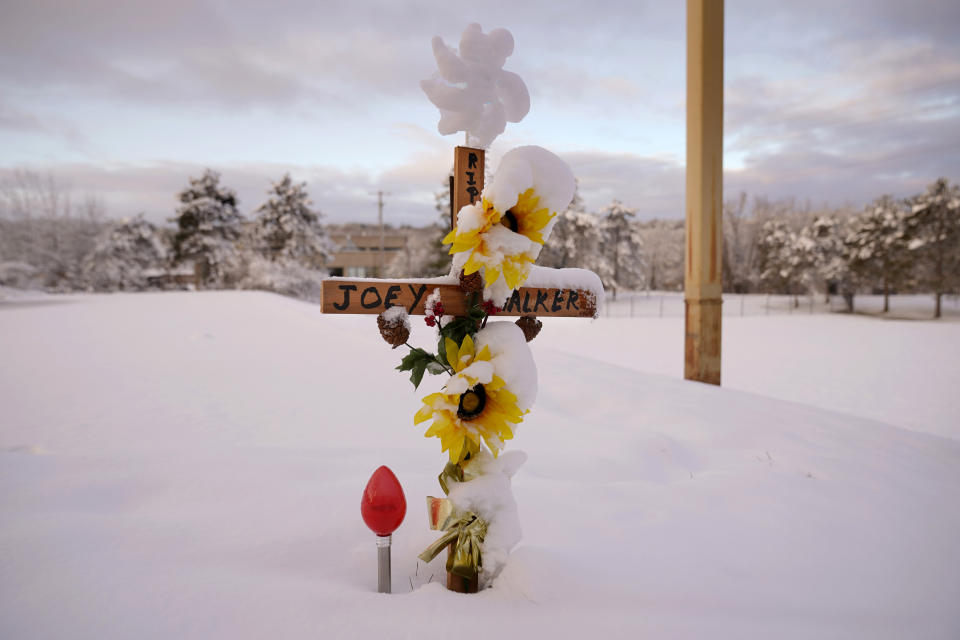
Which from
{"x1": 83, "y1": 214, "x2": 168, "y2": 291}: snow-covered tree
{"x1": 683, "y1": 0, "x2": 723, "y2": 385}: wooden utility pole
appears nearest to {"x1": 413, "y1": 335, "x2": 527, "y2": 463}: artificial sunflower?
{"x1": 683, "y1": 0, "x2": 723, "y2": 385}: wooden utility pole

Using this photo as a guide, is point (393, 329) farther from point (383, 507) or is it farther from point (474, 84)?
point (474, 84)

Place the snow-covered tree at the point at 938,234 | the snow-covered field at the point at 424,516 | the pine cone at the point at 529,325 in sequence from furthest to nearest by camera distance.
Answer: the snow-covered tree at the point at 938,234 < the pine cone at the point at 529,325 < the snow-covered field at the point at 424,516

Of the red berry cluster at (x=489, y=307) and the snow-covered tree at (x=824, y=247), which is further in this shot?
the snow-covered tree at (x=824, y=247)

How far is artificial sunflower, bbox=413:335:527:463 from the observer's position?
1.29 meters

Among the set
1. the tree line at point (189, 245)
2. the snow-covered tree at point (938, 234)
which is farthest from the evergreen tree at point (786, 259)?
the tree line at point (189, 245)

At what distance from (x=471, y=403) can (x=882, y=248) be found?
30.6m

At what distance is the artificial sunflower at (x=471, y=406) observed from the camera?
50.8 inches

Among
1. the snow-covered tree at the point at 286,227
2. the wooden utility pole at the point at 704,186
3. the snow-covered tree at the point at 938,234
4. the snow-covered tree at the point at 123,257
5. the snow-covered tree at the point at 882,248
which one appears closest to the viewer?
the wooden utility pole at the point at 704,186

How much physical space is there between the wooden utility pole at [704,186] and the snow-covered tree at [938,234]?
992 inches

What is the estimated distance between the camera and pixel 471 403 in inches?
51.9

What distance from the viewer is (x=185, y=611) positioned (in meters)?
1.18

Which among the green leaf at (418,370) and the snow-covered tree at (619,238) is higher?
the snow-covered tree at (619,238)

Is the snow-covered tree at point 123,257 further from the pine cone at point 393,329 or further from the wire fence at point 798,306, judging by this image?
the pine cone at point 393,329

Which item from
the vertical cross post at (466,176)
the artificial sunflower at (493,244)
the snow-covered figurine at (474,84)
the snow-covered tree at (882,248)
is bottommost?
the artificial sunflower at (493,244)
